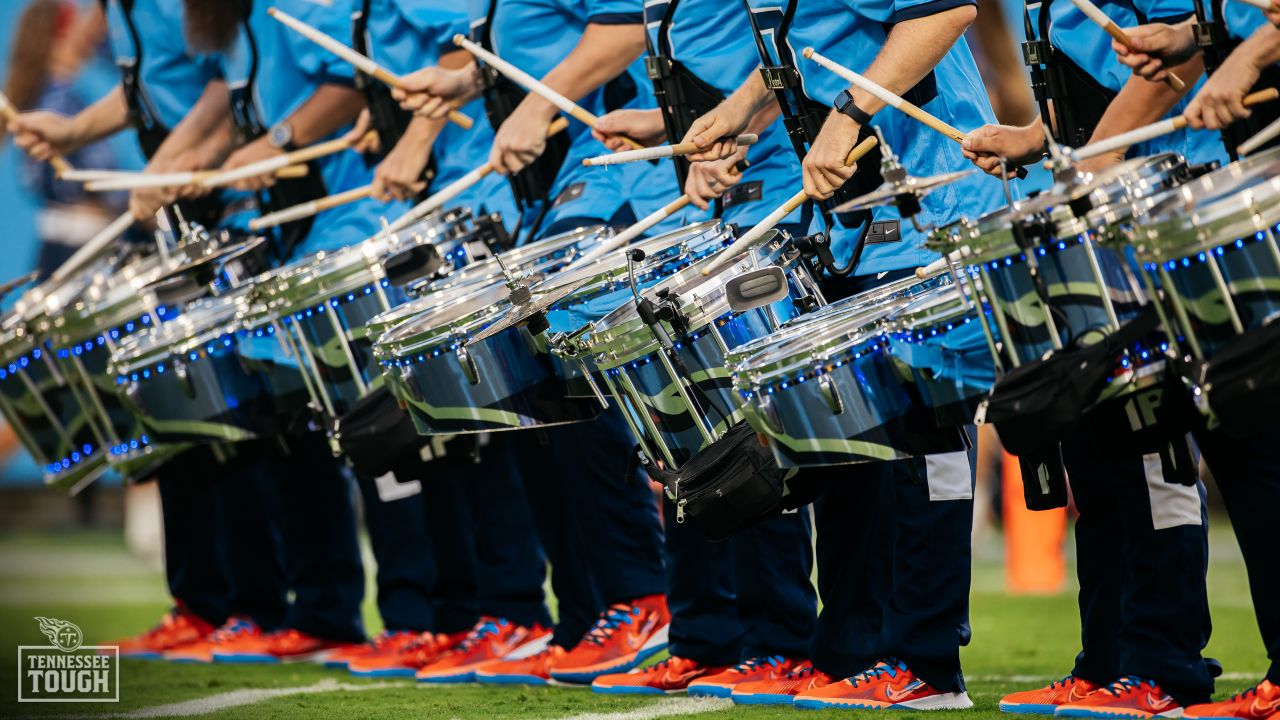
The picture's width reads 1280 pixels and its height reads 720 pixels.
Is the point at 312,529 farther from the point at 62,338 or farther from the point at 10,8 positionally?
the point at 10,8

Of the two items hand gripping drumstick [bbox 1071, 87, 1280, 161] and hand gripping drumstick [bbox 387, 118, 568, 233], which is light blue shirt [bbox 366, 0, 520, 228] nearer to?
hand gripping drumstick [bbox 387, 118, 568, 233]

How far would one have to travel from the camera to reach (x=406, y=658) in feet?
18.0

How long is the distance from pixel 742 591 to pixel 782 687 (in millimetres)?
328

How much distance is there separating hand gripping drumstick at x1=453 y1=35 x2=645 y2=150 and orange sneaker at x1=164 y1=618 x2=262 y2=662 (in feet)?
7.45

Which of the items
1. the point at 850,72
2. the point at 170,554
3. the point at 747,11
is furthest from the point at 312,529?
the point at 850,72

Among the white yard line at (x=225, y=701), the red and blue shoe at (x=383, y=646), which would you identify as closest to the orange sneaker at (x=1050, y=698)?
the white yard line at (x=225, y=701)

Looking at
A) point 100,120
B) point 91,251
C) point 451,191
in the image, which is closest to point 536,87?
point 451,191

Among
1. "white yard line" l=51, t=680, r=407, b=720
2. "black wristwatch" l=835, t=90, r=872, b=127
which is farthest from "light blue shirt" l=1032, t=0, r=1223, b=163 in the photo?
"white yard line" l=51, t=680, r=407, b=720

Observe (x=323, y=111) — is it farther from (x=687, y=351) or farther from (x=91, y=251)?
(x=687, y=351)

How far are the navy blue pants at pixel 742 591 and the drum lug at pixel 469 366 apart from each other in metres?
0.68

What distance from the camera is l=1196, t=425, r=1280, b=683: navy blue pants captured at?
136 inches

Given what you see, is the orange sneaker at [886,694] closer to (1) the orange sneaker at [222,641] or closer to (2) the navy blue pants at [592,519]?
(2) the navy blue pants at [592,519]

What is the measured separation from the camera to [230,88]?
20.7 ft

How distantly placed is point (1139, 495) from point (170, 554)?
392cm
